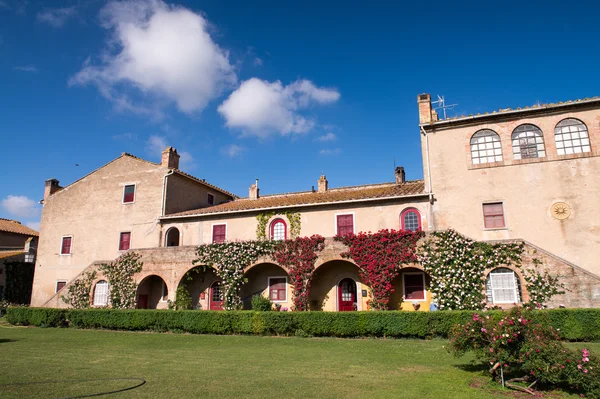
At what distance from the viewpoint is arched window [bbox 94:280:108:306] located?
25766 mm

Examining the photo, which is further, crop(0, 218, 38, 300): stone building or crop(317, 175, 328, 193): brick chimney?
crop(0, 218, 38, 300): stone building

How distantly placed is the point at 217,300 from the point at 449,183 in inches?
576

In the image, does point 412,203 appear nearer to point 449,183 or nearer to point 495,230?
point 449,183

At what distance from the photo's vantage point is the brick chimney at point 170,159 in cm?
2988

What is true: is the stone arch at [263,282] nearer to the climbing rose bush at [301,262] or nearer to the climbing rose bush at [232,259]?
the climbing rose bush at [232,259]

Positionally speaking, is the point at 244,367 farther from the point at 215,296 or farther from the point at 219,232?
the point at 219,232

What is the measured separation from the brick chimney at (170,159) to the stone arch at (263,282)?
1044cm

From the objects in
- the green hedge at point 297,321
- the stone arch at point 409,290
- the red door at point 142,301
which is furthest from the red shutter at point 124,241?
the stone arch at point 409,290

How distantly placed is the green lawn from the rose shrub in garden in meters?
0.67

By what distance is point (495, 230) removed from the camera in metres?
21.0

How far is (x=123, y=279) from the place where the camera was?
25031 mm

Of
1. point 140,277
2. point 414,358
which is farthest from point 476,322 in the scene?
point 140,277

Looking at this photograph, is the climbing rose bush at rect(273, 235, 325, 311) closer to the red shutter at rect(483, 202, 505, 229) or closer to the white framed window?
the white framed window

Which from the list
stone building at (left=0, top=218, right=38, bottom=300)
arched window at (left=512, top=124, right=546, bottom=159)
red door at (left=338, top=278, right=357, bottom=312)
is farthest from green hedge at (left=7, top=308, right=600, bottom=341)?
stone building at (left=0, top=218, right=38, bottom=300)
